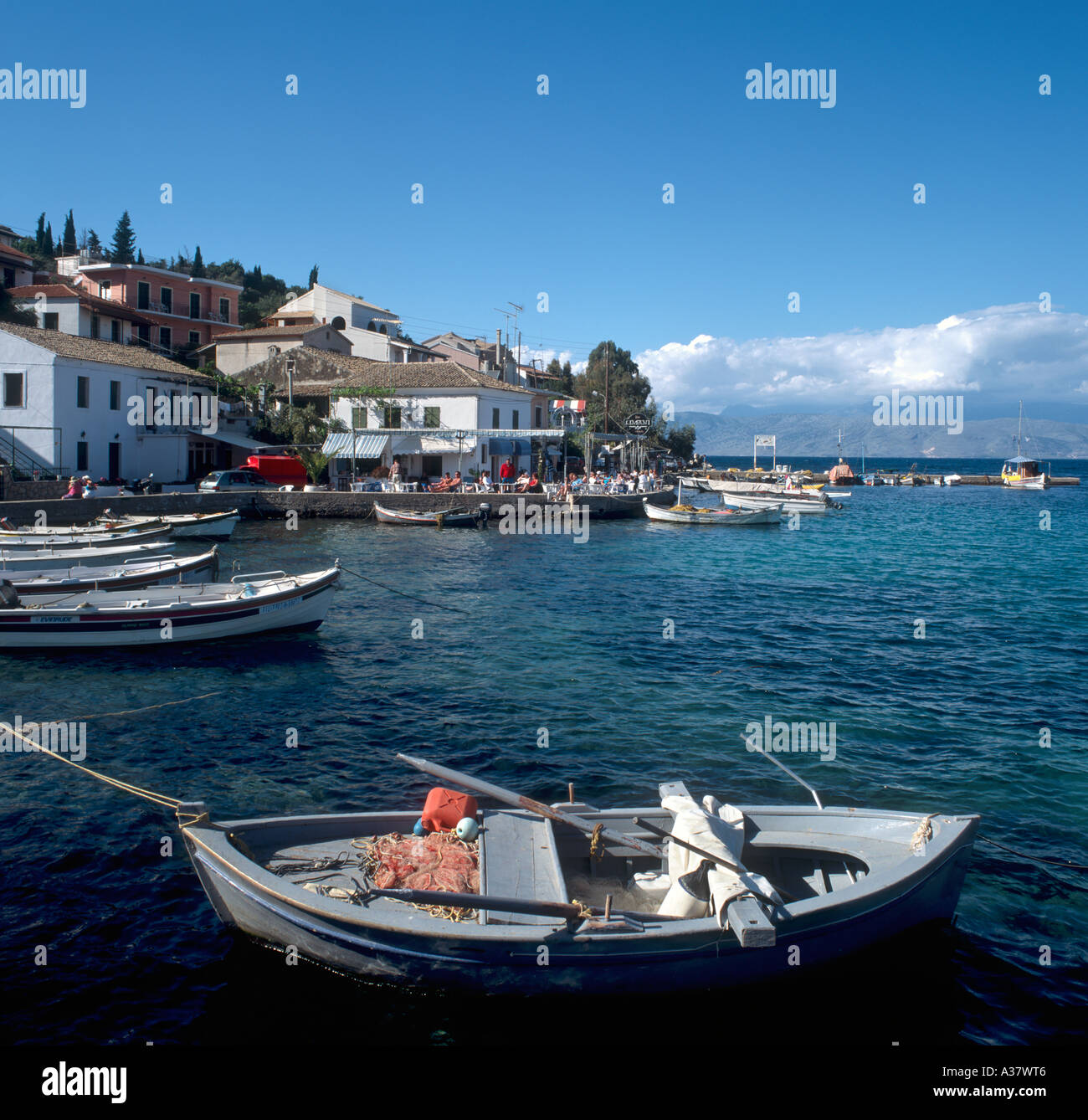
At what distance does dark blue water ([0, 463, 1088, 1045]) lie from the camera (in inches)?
268

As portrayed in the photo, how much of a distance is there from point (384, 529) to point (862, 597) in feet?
71.9

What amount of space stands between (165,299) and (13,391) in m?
23.7

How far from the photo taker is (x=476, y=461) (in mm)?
47625

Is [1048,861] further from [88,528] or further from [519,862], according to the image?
[88,528]

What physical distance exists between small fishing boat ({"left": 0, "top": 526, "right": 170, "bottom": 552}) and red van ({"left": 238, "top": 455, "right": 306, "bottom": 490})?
19028mm

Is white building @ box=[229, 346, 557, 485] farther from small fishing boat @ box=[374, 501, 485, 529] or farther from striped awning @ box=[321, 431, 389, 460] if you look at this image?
small fishing boat @ box=[374, 501, 485, 529]

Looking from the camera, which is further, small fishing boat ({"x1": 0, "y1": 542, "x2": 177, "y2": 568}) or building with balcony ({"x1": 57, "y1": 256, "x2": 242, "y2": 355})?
building with balcony ({"x1": 57, "y1": 256, "x2": 242, "y2": 355})

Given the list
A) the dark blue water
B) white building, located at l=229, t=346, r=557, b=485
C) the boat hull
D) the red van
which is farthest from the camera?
white building, located at l=229, t=346, r=557, b=485

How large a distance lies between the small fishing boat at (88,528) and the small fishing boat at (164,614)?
8459mm

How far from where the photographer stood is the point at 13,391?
3681cm

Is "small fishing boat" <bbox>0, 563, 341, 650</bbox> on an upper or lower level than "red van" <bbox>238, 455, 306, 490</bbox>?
lower

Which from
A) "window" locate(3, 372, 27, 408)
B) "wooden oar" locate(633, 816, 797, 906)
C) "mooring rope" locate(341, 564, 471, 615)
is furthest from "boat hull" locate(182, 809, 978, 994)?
"window" locate(3, 372, 27, 408)
